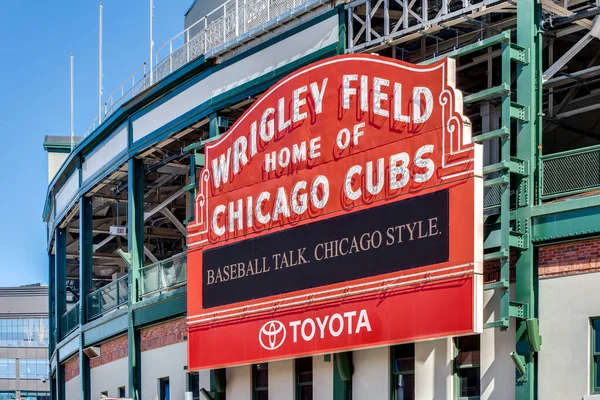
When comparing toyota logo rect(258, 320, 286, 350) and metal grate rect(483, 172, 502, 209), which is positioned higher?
metal grate rect(483, 172, 502, 209)

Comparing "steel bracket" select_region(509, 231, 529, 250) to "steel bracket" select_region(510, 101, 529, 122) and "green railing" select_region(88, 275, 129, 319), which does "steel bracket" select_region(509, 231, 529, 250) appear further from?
"green railing" select_region(88, 275, 129, 319)

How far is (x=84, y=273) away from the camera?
1686 inches

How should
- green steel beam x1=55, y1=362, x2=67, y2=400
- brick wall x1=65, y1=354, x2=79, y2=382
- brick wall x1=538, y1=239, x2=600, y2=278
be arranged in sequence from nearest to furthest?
brick wall x1=538, y1=239, x2=600, y2=278, brick wall x1=65, y1=354, x2=79, y2=382, green steel beam x1=55, y1=362, x2=67, y2=400

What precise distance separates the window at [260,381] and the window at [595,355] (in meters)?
9.94

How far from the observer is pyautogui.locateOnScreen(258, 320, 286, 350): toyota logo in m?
27.5

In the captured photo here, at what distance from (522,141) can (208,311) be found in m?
10.1

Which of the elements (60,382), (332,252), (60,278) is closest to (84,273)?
(60,278)

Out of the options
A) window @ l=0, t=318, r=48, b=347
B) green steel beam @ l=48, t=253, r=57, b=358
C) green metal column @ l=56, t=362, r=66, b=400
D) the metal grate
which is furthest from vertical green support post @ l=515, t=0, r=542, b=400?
window @ l=0, t=318, r=48, b=347

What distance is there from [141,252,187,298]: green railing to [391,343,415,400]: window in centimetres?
919

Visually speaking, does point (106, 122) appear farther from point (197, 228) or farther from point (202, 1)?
point (197, 228)

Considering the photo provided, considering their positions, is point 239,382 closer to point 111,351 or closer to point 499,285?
point 499,285

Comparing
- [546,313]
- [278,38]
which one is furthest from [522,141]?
[278,38]

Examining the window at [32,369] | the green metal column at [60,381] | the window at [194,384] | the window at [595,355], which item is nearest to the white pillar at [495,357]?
the window at [595,355]

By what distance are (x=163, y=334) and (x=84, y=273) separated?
9428 millimetres
